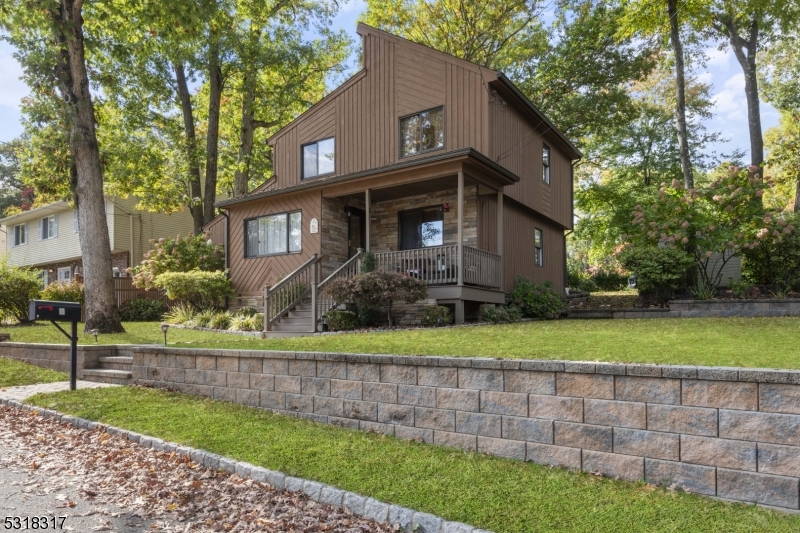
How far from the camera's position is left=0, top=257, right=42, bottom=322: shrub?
614 inches

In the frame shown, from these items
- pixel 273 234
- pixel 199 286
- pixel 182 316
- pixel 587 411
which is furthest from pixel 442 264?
pixel 587 411

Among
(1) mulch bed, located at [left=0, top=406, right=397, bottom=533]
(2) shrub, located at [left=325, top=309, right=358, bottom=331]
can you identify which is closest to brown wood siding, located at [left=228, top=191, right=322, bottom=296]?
(2) shrub, located at [left=325, top=309, right=358, bottom=331]

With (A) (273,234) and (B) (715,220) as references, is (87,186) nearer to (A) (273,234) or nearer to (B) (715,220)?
(A) (273,234)

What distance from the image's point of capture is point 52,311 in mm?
7402

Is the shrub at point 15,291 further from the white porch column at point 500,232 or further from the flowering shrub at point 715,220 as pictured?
the flowering shrub at point 715,220

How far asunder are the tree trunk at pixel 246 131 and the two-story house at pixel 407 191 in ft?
17.0

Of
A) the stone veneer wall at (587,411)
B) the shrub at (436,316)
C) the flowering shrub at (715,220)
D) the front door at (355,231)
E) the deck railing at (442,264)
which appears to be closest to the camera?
the stone veneer wall at (587,411)

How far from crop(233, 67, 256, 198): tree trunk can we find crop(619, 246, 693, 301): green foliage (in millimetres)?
15342

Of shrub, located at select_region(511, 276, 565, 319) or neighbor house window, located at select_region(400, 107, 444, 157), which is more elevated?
neighbor house window, located at select_region(400, 107, 444, 157)

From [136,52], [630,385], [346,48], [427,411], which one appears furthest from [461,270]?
[346,48]

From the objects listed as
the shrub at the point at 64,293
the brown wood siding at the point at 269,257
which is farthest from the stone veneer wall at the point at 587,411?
the shrub at the point at 64,293

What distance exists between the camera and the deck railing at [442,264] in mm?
12445

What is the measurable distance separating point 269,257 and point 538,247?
27.5 feet

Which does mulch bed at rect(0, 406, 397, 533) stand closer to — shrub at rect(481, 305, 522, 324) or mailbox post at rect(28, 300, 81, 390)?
mailbox post at rect(28, 300, 81, 390)
